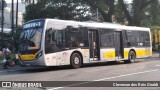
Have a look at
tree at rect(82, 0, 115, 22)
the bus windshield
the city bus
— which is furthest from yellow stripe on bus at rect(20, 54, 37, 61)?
tree at rect(82, 0, 115, 22)

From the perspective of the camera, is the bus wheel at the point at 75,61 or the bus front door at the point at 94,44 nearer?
the bus wheel at the point at 75,61

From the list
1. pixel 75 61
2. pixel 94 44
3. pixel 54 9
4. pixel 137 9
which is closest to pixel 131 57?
pixel 94 44

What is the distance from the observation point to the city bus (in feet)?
61.1

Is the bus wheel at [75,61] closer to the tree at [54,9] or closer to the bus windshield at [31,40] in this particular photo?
the bus windshield at [31,40]

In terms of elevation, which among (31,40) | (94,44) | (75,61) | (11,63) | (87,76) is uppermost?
(31,40)

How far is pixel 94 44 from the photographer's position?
22.2m

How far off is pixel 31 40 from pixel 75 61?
3.14m

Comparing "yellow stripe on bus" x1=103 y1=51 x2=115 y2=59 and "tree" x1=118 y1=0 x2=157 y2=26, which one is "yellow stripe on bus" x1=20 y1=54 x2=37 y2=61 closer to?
"yellow stripe on bus" x1=103 y1=51 x2=115 y2=59

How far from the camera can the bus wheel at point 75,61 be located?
2025 centimetres

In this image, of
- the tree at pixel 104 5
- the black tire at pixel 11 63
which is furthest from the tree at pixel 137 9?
the black tire at pixel 11 63

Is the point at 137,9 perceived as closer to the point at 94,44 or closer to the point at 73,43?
the point at 94,44

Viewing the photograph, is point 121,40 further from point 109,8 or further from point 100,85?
point 109,8

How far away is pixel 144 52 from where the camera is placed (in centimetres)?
2758

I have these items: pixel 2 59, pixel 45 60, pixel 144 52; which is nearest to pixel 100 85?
pixel 45 60
